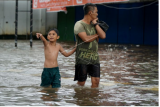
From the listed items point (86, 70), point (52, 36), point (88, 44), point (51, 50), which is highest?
point (52, 36)

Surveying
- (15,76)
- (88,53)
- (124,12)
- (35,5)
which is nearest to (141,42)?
(124,12)

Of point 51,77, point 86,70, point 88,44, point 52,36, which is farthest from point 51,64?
point 88,44

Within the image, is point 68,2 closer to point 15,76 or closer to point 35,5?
point 35,5

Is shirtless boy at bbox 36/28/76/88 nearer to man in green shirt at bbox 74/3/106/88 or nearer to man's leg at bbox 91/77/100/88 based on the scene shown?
man in green shirt at bbox 74/3/106/88

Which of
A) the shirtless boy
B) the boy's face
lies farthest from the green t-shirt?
the boy's face

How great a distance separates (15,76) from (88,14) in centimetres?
286

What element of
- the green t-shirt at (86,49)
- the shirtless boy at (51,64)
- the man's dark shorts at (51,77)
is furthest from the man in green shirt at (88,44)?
the man's dark shorts at (51,77)

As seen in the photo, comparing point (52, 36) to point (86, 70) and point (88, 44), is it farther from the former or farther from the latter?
point (86, 70)

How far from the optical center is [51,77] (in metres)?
6.93

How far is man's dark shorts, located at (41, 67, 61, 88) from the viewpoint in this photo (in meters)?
6.91

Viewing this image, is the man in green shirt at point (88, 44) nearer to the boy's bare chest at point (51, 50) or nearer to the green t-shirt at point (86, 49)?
the green t-shirt at point (86, 49)

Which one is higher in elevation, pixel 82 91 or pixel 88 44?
pixel 88 44

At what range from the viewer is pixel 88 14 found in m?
6.74

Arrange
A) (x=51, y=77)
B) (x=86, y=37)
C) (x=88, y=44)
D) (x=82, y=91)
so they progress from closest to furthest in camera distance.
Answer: (x=86, y=37)
(x=88, y=44)
(x=82, y=91)
(x=51, y=77)
